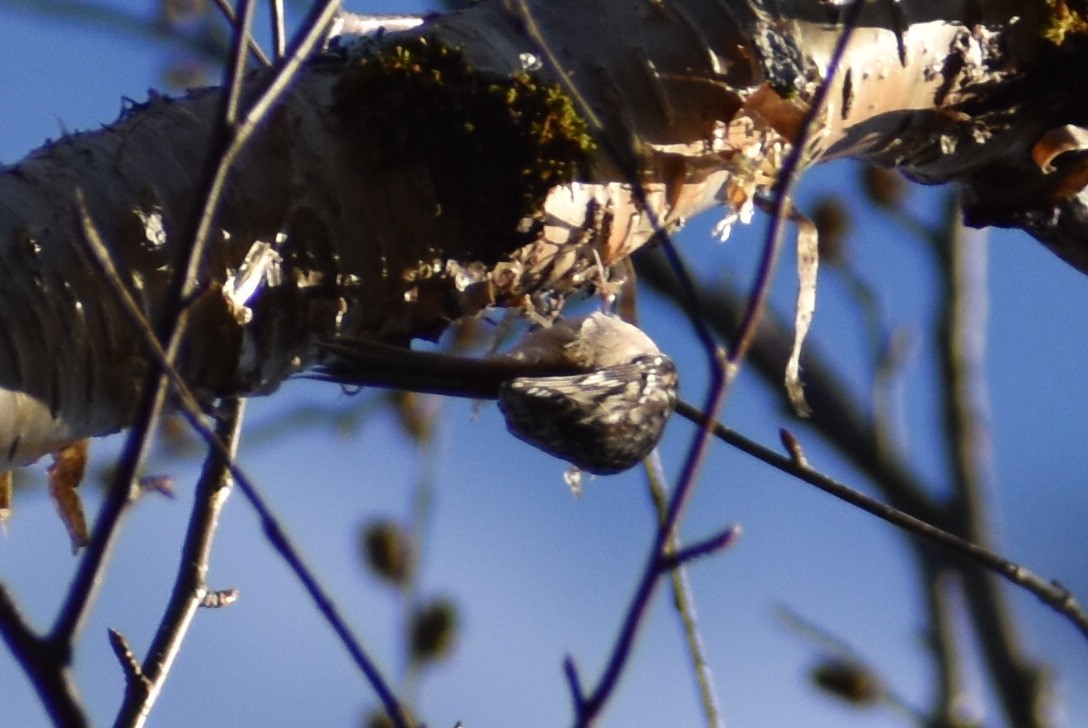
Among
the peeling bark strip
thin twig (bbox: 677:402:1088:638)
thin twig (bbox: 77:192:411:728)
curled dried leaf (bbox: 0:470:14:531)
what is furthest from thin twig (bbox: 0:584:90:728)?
thin twig (bbox: 677:402:1088:638)

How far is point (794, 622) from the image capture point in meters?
2.96

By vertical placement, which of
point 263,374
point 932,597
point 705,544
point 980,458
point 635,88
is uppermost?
point 635,88

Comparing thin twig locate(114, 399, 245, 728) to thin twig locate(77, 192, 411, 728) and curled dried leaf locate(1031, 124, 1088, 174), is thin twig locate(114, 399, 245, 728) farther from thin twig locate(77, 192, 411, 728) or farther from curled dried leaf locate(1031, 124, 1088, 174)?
curled dried leaf locate(1031, 124, 1088, 174)

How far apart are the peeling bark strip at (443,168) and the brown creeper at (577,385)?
0.19 metres

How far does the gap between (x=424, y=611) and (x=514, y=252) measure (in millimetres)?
1555

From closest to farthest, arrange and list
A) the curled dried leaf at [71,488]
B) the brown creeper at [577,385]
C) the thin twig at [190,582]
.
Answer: the thin twig at [190,582]
the curled dried leaf at [71,488]
the brown creeper at [577,385]

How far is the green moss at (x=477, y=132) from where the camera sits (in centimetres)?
152

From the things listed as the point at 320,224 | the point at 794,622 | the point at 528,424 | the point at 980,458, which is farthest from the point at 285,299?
the point at 980,458

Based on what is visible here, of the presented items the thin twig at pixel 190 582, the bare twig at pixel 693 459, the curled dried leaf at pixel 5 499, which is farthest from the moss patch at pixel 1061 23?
the curled dried leaf at pixel 5 499

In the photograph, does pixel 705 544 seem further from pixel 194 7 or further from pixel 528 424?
pixel 194 7

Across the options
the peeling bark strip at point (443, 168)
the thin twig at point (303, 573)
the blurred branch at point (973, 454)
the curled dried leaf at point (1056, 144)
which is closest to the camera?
the thin twig at point (303, 573)

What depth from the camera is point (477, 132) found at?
5.09 ft

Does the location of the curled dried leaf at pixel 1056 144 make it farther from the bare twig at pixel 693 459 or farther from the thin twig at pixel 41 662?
the thin twig at pixel 41 662

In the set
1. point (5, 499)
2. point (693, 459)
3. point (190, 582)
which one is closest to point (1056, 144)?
point (693, 459)
